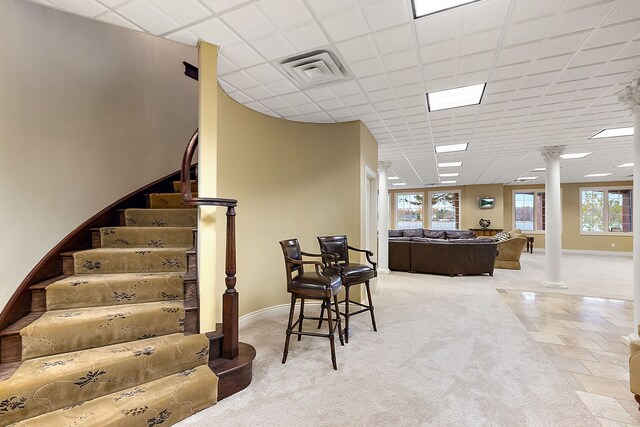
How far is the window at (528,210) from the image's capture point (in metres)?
11.1

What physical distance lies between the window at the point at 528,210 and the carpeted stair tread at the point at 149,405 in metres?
12.8

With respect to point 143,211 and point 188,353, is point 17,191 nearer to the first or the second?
point 143,211

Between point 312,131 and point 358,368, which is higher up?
point 312,131

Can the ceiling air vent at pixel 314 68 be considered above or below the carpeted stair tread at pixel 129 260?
above

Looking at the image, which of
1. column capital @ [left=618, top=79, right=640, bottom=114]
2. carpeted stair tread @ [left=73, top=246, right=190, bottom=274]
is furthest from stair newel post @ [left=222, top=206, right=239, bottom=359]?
column capital @ [left=618, top=79, right=640, bottom=114]

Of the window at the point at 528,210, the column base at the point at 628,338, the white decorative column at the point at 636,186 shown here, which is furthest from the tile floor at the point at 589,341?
the window at the point at 528,210

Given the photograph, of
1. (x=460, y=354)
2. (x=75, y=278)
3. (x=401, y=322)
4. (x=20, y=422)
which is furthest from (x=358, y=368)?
(x=75, y=278)

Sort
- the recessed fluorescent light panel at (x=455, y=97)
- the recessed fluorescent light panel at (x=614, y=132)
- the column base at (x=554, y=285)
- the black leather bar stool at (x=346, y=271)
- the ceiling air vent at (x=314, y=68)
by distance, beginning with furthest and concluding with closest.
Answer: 1. the column base at (x=554, y=285)
2. the recessed fluorescent light panel at (x=614, y=132)
3. the recessed fluorescent light panel at (x=455, y=97)
4. the black leather bar stool at (x=346, y=271)
5. the ceiling air vent at (x=314, y=68)

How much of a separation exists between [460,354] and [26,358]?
327cm

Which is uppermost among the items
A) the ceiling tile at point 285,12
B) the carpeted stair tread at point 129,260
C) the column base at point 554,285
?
the ceiling tile at point 285,12

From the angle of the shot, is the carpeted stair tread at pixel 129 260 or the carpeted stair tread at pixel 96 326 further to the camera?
the carpeted stair tread at pixel 129 260

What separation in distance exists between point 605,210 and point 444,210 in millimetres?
5279

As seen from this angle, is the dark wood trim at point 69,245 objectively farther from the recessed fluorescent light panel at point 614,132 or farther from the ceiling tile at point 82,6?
the recessed fluorescent light panel at point 614,132

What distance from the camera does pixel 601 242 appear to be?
33.1 ft
